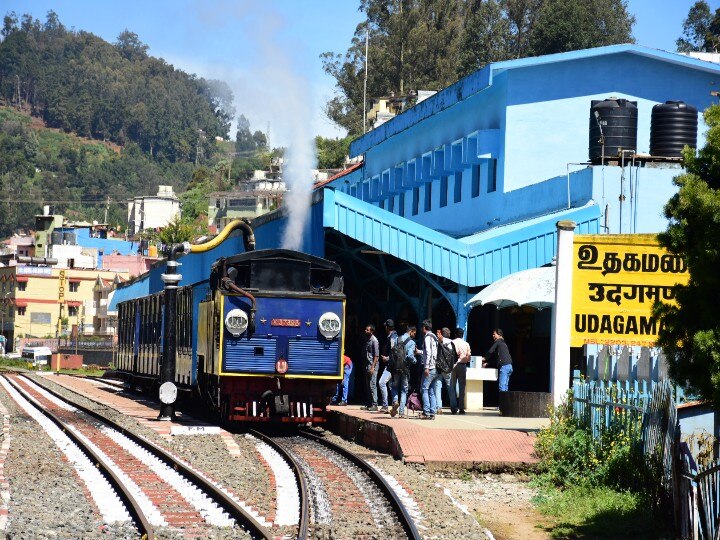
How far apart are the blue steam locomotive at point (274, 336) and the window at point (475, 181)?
47.3ft

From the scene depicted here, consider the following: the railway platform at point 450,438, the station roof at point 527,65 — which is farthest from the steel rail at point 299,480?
the station roof at point 527,65

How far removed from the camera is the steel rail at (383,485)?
37.7ft

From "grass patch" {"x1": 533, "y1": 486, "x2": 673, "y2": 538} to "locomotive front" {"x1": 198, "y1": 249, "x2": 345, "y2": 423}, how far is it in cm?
722

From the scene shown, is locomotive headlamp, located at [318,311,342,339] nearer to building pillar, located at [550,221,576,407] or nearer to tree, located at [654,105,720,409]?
building pillar, located at [550,221,576,407]

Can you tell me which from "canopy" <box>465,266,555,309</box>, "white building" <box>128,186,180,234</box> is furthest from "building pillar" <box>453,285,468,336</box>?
"white building" <box>128,186,180,234</box>

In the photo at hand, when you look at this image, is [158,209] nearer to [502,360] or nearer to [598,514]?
[502,360]

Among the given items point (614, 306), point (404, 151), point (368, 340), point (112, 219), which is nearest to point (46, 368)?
point (404, 151)

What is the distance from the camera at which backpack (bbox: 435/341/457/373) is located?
20.9 metres

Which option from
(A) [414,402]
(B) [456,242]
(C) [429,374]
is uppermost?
(B) [456,242]

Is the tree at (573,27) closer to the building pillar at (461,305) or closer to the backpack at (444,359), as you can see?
the building pillar at (461,305)

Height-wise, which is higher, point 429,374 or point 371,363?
point 371,363

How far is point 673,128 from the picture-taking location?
29.9 meters

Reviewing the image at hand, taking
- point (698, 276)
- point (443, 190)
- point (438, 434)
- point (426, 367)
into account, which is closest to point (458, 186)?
point (443, 190)

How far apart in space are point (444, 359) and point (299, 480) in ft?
22.3
